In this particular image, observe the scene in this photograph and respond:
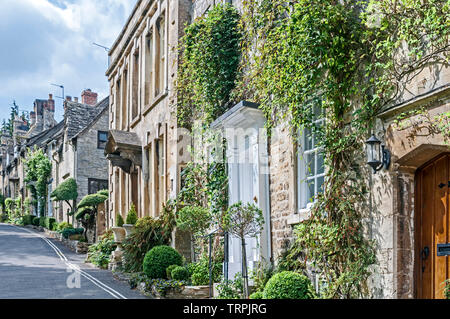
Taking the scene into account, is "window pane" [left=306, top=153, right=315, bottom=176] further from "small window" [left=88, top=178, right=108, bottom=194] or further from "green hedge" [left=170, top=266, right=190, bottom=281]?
"small window" [left=88, top=178, right=108, bottom=194]

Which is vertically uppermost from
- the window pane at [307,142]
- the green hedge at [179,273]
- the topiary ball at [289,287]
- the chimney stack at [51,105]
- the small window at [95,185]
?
the chimney stack at [51,105]

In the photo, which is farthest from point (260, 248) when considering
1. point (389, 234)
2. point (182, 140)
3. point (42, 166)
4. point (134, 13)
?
point (42, 166)

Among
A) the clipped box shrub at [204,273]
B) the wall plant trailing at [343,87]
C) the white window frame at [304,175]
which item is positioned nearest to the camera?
the wall plant trailing at [343,87]

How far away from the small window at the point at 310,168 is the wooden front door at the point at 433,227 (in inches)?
66.5

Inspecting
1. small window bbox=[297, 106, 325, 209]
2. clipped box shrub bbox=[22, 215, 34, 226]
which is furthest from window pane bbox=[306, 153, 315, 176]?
clipped box shrub bbox=[22, 215, 34, 226]

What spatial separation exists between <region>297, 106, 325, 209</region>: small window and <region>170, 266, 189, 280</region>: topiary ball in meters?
3.65

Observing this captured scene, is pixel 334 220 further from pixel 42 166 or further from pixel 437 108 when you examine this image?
pixel 42 166

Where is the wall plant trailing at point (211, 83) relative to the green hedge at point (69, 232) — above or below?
above

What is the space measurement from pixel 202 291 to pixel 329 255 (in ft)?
12.9

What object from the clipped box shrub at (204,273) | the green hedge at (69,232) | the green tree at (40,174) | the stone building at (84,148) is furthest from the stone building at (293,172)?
the green tree at (40,174)

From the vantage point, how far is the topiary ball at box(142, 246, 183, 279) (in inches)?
466

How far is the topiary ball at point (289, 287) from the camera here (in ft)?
24.4

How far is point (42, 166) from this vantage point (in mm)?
38438

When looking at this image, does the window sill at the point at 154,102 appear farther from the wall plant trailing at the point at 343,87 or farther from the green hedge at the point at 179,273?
the wall plant trailing at the point at 343,87
